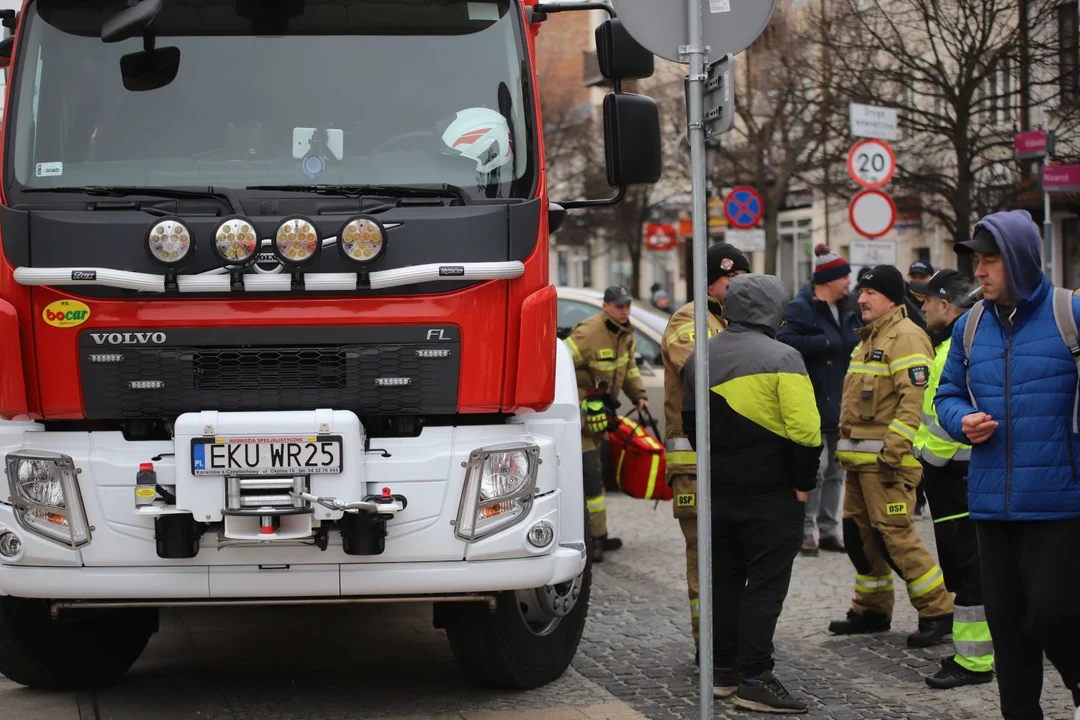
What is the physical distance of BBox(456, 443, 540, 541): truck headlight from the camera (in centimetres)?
570

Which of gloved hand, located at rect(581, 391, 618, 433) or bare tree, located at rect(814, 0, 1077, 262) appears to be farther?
bare tree, located at rect(814, 0, 1077, 262)

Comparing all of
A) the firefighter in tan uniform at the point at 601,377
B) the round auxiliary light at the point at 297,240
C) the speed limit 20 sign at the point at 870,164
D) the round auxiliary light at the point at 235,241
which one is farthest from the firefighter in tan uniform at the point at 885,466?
the speed limit 20 sign at the point at 870,164

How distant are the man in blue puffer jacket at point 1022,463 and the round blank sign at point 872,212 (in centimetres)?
1134

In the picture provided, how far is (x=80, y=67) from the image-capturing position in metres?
6.00

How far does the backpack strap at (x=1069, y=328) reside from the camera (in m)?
5.06

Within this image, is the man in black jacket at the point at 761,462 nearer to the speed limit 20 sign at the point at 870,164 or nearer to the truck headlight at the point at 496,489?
the truck headlight at the point at 496,489

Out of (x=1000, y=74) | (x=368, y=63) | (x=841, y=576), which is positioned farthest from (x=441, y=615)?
(x=1000, y=74)

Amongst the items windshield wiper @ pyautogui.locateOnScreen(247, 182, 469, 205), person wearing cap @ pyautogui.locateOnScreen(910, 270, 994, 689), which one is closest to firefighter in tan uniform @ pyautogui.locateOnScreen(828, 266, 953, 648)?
person wearing cap @ pyautogui.locateOnScreen(910, 270, 994, 689)

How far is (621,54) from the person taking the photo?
645 cm

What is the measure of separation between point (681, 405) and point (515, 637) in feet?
4.35

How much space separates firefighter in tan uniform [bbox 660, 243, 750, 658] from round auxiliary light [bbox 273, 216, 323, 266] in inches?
75.3

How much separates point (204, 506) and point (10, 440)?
82 centimetres

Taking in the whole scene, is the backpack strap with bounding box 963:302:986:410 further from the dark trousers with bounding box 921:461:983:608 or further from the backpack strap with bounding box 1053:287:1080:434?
the dark trousers with bounding box 921:461:983:608

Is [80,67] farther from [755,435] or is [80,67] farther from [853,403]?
[853,403]
